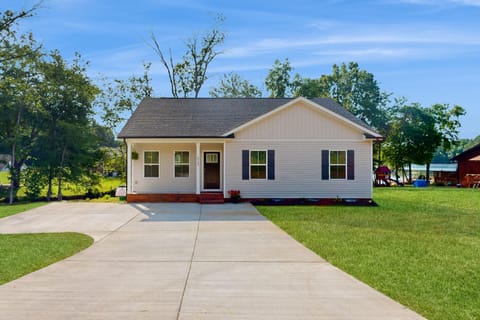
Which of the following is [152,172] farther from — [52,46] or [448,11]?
[448,11]

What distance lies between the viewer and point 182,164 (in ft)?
55.4

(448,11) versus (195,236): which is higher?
(448,11)

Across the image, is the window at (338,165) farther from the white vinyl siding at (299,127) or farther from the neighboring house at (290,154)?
the white vinyl siding at (299,127)

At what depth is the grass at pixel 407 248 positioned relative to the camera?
4.62 m

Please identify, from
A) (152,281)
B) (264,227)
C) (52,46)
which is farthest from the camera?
(52,46)

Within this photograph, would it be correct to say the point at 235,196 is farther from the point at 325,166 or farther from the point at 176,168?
the point at 325,166

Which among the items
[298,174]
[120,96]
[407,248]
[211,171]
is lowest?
[407,248]

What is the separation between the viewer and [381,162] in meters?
32.1

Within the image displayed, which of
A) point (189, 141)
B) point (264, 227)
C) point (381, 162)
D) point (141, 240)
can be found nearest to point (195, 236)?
point (141, 240)

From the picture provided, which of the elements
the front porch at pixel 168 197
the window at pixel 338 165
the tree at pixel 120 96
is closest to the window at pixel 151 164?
the front porch at pixel 168 197

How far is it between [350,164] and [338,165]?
0.50m

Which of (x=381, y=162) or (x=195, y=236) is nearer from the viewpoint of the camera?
(x=195, y=236)

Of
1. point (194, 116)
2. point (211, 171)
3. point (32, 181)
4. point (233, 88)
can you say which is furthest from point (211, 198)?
point (233, 88)

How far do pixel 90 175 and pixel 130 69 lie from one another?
1133 cm
